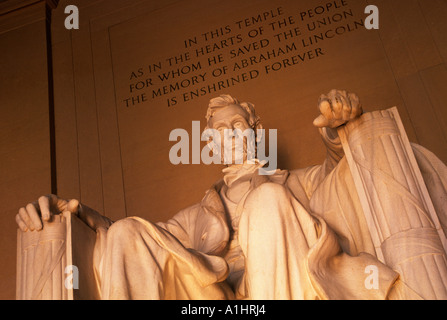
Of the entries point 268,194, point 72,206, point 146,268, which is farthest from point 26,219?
point 268,194

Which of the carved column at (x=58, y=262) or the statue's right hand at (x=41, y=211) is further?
the statue's right hand at (x=41, y=211)

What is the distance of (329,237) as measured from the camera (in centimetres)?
273

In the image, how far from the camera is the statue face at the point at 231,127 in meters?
4.25

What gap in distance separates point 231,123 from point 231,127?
3cm

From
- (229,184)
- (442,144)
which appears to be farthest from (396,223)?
(442,144)

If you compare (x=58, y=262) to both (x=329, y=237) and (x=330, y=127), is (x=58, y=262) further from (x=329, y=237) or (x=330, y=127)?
(x=330, y=127)

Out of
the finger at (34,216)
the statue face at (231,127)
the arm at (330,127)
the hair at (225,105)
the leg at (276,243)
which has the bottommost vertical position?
the leg at (276,243)

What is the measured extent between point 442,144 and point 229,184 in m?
1.59

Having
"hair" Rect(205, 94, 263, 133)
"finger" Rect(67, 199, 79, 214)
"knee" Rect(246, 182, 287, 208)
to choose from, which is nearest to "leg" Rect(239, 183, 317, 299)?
"knee" Rect(246, 182, 287, 208)

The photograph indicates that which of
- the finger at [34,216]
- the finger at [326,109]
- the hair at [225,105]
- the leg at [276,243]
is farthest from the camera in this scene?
the hair at [225,105]

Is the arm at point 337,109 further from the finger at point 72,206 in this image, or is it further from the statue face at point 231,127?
the finger at point 72,206

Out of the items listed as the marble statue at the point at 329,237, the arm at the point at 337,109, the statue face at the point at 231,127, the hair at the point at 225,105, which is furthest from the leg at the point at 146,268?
the hair at the point at 225,105
